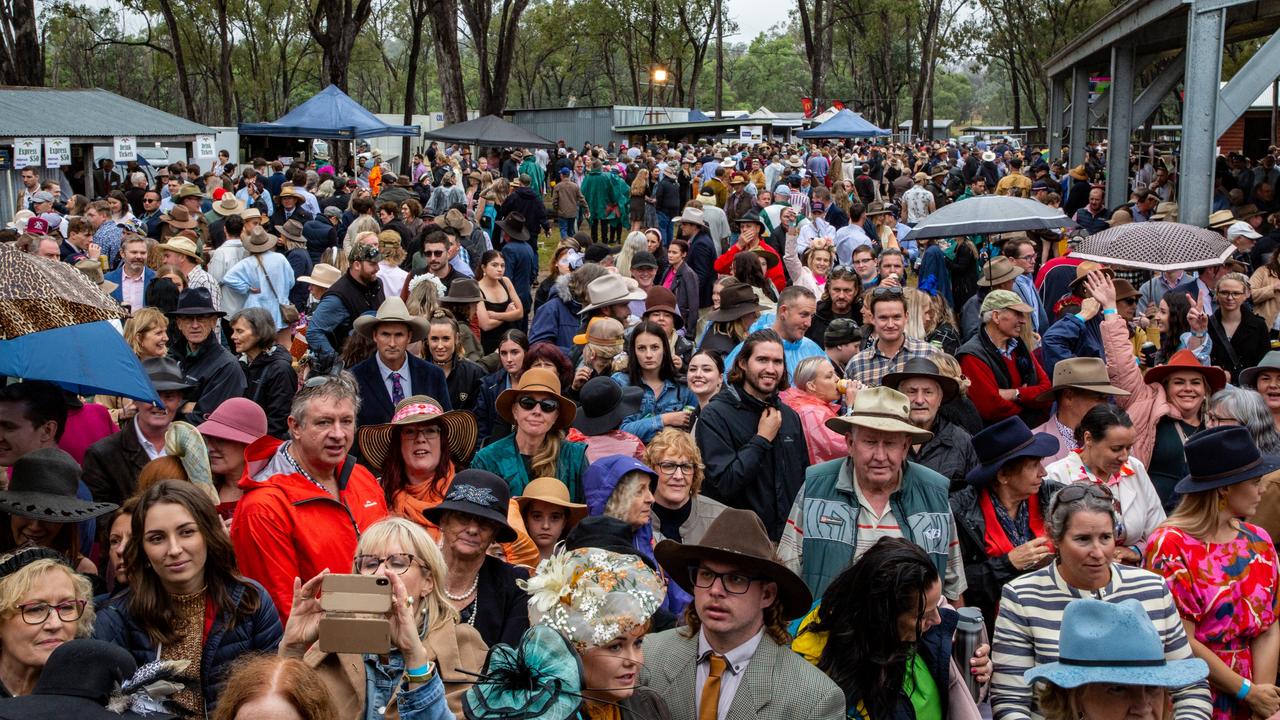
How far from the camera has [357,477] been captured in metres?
5.37

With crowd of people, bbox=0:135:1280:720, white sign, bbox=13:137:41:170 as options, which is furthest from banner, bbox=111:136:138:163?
crowd of people, bbox=0:135:1280:720

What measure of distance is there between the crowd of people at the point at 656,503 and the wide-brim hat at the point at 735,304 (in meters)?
0.05

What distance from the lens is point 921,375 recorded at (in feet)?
20.6

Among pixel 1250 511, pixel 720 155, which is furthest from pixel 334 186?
pixel 1250 511

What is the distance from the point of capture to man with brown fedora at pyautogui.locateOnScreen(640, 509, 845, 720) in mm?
3775

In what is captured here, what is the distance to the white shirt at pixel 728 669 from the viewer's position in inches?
151

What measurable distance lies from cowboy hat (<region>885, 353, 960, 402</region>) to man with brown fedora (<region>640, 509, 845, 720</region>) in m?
2.49

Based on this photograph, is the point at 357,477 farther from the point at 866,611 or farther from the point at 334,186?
the point at 334,186

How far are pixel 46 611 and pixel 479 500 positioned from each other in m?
1.49

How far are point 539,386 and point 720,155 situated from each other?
2169cm

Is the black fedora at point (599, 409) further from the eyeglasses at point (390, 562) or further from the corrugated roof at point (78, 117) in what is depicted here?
the corrugated roof at point (78, 117)

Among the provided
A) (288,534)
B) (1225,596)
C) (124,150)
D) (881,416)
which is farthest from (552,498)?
(124,150)

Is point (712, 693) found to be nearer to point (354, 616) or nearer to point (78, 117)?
point (354, 616)

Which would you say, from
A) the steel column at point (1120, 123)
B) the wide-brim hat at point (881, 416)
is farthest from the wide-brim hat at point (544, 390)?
the steel column at point (1120, 123)
